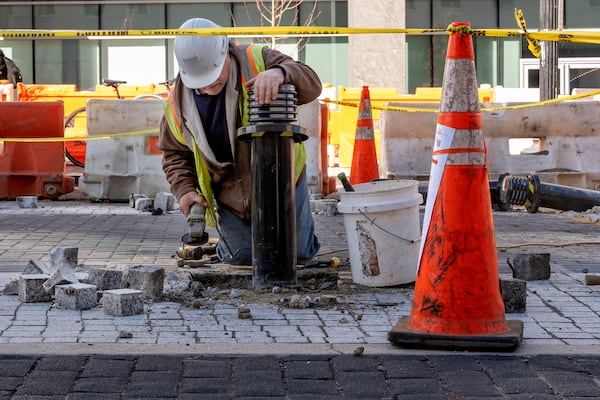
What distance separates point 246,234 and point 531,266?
1765 millimetres

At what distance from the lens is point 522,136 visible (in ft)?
44.7

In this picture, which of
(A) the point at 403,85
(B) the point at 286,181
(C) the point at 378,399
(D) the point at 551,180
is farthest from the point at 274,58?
(A) the point at 403,85

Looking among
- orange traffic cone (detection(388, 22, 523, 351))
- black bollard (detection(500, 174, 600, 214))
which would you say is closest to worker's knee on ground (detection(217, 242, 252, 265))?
orange traffic cone (detection(388, 22, 523, 351))

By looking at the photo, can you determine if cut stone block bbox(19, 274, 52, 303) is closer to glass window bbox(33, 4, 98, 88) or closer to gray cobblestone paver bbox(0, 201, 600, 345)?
gray cobblestone paver bbox(0, 201, 600, 345)

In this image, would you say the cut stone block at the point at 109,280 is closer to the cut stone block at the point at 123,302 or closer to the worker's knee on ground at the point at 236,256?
the cut stone block at the point at 123,302

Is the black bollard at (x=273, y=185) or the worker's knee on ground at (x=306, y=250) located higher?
the black bollard at (x=273, y=185)

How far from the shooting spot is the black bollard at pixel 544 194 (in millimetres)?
11172

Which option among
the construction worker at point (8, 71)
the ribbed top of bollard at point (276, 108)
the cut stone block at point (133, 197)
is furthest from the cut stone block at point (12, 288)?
the construction worker at point (8, 71)

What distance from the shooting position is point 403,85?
85.9 feet

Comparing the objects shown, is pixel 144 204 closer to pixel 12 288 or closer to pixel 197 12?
pixel 12 288

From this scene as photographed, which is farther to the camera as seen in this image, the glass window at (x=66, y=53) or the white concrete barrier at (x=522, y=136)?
the glass window at (x=66, y=53)

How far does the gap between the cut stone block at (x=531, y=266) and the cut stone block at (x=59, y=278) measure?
257cm

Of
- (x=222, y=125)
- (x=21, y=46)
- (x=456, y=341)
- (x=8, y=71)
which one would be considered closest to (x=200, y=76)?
(x=222, y=125)

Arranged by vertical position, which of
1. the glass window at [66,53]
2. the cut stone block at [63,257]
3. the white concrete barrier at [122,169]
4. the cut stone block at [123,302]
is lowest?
the cut stone block at [123,302]
